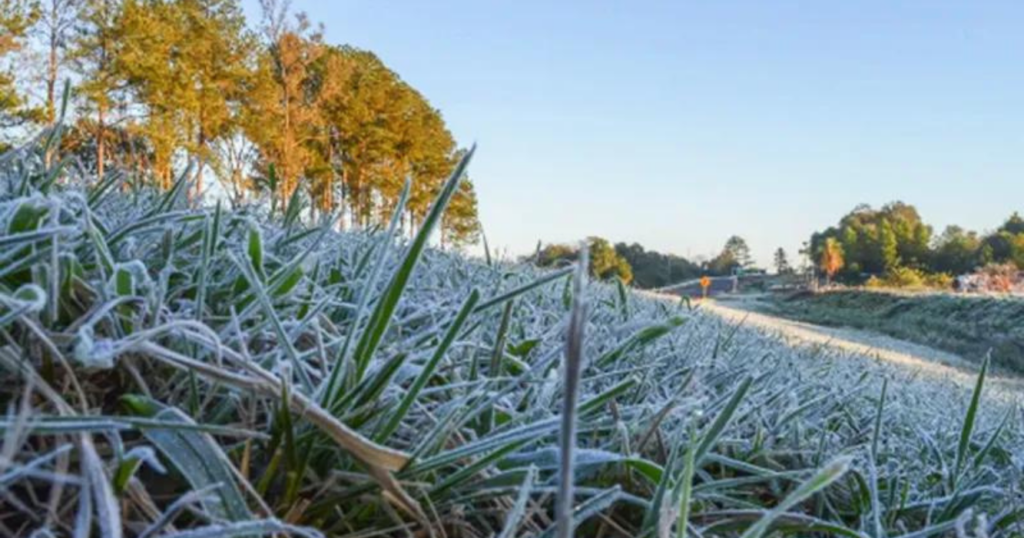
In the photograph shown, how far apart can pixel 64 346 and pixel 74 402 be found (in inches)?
1.5

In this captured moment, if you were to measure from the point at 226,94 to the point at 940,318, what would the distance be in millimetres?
19488

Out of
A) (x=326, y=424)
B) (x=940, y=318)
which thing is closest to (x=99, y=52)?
(x=326, y=424)

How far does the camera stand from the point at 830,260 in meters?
32.9

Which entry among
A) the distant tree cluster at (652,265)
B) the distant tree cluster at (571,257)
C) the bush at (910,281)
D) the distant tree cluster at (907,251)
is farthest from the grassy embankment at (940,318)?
the distant tree cluster at (907,251)

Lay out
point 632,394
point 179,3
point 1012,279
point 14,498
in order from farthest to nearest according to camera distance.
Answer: point 1012,279
point 179,3
point 632,394
point 14,498

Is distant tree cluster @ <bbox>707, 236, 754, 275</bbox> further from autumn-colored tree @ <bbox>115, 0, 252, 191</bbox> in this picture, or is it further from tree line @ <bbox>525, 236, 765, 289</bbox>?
autumn-colored tree @ <bbox>115, 0, 252, 191</bbox>

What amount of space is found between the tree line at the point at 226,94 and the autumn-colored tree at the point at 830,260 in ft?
61.1

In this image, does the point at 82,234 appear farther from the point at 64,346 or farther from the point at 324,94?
the point at 324,94

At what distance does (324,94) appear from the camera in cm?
2222

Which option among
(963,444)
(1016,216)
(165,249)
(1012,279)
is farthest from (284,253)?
(1016,216)

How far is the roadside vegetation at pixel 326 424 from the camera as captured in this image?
0.39 metres

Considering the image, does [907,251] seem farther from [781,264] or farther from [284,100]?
[284,100]

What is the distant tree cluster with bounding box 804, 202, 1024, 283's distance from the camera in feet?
112

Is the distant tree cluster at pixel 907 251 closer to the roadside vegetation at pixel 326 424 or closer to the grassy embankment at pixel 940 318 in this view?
the grassy embankment at pixel 940 318
